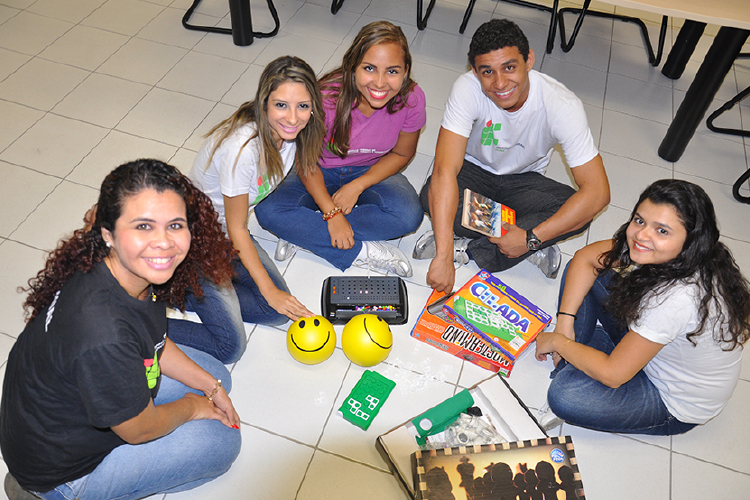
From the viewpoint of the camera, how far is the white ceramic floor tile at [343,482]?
1846mm

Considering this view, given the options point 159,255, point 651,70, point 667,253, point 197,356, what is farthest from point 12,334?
point 651,70

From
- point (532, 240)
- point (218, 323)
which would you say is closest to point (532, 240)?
point (532, 240)

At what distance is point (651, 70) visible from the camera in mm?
3934

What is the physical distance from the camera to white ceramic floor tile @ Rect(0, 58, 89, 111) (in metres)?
3.16

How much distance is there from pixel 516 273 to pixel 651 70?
8.01 feet

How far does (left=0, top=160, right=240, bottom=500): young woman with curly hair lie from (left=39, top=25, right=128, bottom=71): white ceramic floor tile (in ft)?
8.70

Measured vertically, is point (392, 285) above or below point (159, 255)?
below

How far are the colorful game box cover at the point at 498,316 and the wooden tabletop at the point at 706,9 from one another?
1884mm

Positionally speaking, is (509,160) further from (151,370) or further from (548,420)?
(151,370)

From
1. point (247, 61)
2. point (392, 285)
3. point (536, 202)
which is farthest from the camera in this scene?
point (247, 61)

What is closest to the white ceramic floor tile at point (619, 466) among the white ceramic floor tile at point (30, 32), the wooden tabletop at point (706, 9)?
the wooden tabletop at point (706, 9)

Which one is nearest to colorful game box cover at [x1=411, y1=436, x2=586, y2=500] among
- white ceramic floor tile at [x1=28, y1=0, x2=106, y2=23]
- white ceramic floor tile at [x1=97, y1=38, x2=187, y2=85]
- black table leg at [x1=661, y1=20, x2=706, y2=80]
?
white ceramic floor tile at [x1=97, y1=38, x2=187, y2=85]

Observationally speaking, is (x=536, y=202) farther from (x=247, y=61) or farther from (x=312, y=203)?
(x=247, y=61)

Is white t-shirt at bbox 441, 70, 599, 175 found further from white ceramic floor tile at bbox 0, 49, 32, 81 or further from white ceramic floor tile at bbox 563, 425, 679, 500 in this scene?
white ceramic floor tile at bbox 0, 49, 32, 81
